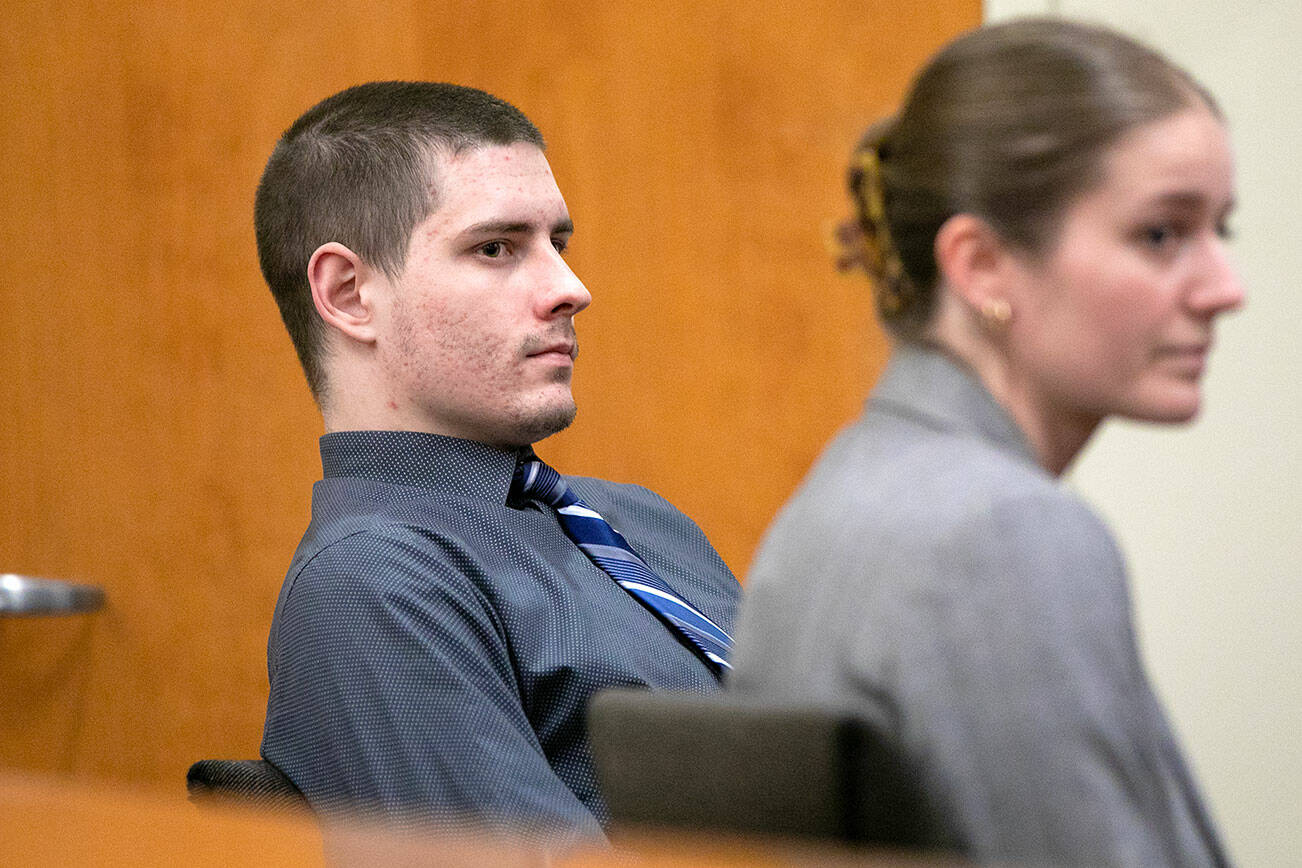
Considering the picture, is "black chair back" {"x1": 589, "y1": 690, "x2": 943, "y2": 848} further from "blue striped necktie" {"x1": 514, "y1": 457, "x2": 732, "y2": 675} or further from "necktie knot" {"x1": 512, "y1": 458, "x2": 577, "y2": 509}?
"necktie knot" {"x1": 512, "y1": 458, "x2": 577, "y2": 509}

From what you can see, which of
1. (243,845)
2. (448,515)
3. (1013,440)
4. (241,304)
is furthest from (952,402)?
(241,304)

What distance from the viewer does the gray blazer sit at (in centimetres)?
61

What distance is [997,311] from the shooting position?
0.75m

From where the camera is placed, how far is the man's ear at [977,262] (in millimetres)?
747

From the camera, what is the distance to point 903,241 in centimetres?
79

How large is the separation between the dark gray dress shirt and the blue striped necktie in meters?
0.01

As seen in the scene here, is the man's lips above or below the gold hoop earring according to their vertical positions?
below

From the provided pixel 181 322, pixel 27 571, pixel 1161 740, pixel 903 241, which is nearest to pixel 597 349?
pixel 181 322

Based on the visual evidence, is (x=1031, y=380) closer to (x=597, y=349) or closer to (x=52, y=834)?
(x=52, y=834)

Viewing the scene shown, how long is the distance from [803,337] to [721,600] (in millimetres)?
696

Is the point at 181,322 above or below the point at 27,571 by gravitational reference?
above

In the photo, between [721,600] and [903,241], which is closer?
[903,241]

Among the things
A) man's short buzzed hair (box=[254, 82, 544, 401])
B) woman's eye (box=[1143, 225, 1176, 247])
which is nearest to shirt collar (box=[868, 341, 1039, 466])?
woman's eye (box=[1143, 225, 1176, 247])

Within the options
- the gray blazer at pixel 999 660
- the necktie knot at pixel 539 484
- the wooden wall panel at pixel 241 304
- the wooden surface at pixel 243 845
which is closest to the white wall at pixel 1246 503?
the wooden wall panel at pixel 241 304
